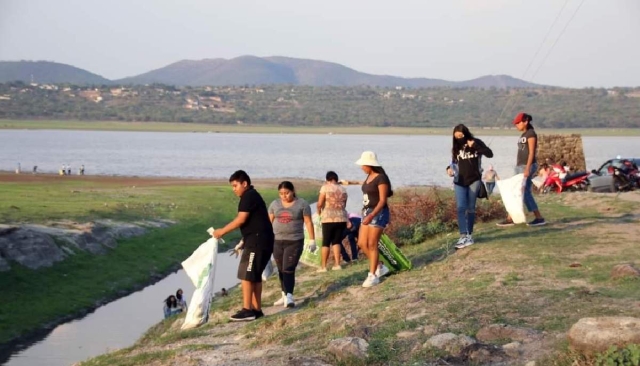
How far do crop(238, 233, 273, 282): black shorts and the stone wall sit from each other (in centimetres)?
2368

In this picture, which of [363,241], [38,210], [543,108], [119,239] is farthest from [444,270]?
[543,108]

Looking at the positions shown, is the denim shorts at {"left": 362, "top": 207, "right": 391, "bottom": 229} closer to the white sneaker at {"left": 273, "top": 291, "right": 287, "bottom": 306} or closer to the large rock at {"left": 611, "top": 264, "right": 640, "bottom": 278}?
the white sneaker at {"left": 273, "top": 291, "right": 287, "bottom": 306}

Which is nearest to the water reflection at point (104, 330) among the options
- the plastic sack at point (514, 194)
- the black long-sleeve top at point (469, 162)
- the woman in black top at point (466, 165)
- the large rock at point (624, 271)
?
the woman in black top at point (466, 165)

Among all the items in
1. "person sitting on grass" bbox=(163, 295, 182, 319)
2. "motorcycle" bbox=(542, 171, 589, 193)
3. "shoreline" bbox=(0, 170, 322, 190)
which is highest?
"motorcycle" bbox=(542, 171, 589, 193)

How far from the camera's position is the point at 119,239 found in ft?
92.6

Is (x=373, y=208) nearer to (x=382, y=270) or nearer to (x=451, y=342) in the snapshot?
(x=382, y=270)

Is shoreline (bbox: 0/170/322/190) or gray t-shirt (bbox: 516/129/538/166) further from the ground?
gray t-shirt (bbox: 516/129/538/166)

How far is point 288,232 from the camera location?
12820 millimetres

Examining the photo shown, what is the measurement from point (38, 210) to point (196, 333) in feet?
61.5

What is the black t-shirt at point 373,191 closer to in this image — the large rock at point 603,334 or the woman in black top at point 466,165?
the woman in black top at point 466,165

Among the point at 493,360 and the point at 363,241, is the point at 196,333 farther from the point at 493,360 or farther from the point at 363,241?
the point at 493,360

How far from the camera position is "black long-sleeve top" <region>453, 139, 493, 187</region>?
13859mm

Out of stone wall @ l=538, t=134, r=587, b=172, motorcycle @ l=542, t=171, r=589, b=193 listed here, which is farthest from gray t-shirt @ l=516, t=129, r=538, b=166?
stone wall @ l=538, t=134, r=587, b=172

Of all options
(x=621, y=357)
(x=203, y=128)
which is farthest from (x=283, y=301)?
(x=203, y=128)
